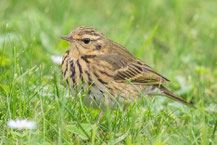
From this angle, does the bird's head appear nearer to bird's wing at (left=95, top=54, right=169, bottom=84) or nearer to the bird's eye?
the bird's eye

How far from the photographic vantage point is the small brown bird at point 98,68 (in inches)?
204

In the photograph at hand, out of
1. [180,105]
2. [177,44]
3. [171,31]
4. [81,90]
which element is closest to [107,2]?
[171,31]

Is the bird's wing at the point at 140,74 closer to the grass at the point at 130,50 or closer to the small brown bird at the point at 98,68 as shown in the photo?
the small brown bird at the point at 98,68

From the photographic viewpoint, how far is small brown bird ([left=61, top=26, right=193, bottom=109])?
17.0ft

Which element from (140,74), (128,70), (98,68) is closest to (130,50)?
(140,74)

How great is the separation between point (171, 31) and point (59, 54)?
2.88m

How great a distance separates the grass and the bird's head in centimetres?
39

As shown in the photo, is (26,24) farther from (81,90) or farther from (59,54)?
(81,90)

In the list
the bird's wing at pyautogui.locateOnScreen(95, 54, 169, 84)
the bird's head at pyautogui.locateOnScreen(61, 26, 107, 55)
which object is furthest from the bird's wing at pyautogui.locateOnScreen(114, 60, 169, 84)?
the bird's head at pyautogui.locateOnScreen(61, 26, 107, 55)

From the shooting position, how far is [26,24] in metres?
8.08

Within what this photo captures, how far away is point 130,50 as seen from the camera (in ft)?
25.2

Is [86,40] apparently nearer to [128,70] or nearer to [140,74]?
[128,70]

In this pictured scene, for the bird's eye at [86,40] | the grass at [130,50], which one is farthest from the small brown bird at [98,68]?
the grass at [130,50]

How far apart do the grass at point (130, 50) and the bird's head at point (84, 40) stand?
39cm
